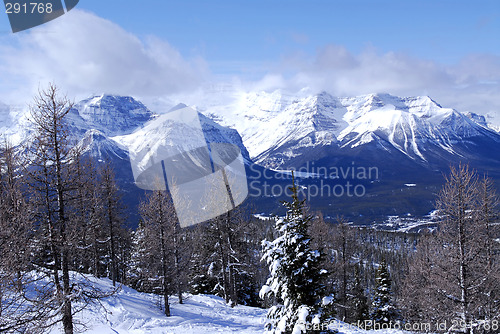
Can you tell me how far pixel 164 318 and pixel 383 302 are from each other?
22699 millimetres

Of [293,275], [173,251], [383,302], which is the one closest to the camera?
[293,275]

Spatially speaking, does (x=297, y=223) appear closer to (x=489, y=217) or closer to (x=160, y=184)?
(x=160, y=184)

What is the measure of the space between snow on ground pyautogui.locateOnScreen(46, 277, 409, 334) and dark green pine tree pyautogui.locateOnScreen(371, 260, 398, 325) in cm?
1122

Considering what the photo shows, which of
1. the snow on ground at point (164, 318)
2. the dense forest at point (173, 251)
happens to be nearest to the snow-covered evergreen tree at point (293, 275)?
the dense forest at point (173, 251)

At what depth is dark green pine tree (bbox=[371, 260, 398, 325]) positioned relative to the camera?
3266 centimetres

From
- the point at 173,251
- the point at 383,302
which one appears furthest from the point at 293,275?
the point at 383,302

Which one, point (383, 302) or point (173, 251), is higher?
point (173, 251)

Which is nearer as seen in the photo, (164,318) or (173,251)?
(164,318)

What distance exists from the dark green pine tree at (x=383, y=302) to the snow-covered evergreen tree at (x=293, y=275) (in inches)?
934

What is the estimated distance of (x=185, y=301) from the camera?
27.0 meters

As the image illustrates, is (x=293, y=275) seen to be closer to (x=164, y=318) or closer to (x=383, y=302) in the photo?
(x=164, y=318)

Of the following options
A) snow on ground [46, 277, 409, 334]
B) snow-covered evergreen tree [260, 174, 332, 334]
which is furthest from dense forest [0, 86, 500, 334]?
snow on ground [46, 277, 409, 334]

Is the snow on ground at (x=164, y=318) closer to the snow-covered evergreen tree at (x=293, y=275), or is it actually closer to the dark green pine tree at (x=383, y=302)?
the snow-covered evergreen tree at (x=293, y=275)

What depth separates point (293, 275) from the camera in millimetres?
12422
